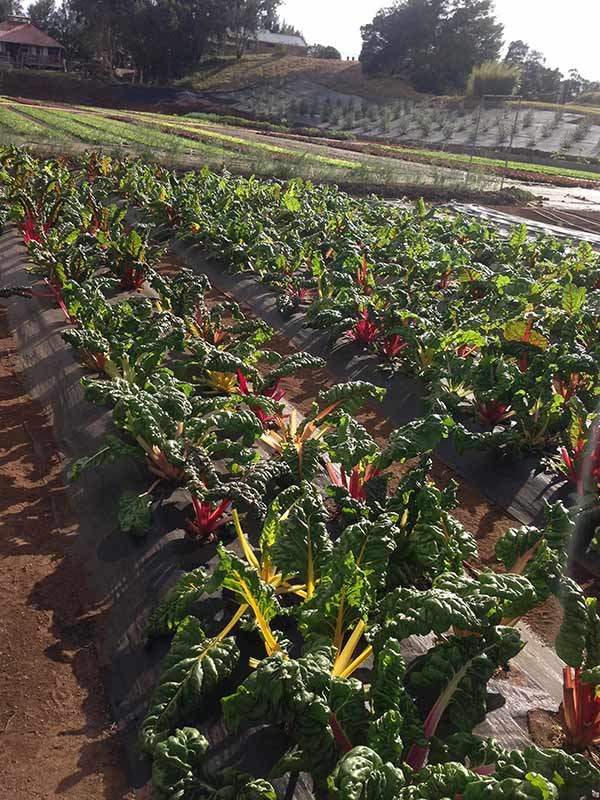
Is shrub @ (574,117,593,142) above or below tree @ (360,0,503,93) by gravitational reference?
below

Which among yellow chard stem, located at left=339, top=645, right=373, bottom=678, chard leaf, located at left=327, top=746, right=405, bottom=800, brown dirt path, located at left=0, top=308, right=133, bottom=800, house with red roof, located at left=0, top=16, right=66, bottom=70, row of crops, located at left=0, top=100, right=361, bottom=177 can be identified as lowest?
brown dirt path, located at left=0, top=308, right=133, bottom=800

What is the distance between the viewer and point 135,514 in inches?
149

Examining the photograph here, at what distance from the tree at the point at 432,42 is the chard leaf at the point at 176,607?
58932mm

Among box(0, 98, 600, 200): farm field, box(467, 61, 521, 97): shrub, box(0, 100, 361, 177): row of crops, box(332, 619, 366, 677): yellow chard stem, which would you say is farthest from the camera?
box(467, 61, 521, 97): shrub

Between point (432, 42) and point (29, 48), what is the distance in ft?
117

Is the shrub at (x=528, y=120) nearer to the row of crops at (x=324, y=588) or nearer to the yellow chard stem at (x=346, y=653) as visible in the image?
the row of crops at (x=324, y=588)

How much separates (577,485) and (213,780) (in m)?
3.36

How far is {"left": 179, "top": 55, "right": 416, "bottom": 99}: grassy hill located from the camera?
55.5m

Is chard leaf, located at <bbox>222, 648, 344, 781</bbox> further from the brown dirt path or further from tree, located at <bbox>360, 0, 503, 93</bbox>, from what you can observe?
tree, located at <bbox>360, 0, 503, 93</bbox>

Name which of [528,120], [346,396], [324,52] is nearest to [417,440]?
[346,396]

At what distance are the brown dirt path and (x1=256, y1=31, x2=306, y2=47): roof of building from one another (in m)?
86.9

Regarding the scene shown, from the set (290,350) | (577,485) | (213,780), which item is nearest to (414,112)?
(290,350)

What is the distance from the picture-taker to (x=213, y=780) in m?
2.45

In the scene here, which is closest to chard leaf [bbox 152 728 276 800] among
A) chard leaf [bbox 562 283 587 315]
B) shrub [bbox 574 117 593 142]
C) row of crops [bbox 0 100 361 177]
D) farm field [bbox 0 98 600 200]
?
chard leaf [bbox 562 283 587 315]
